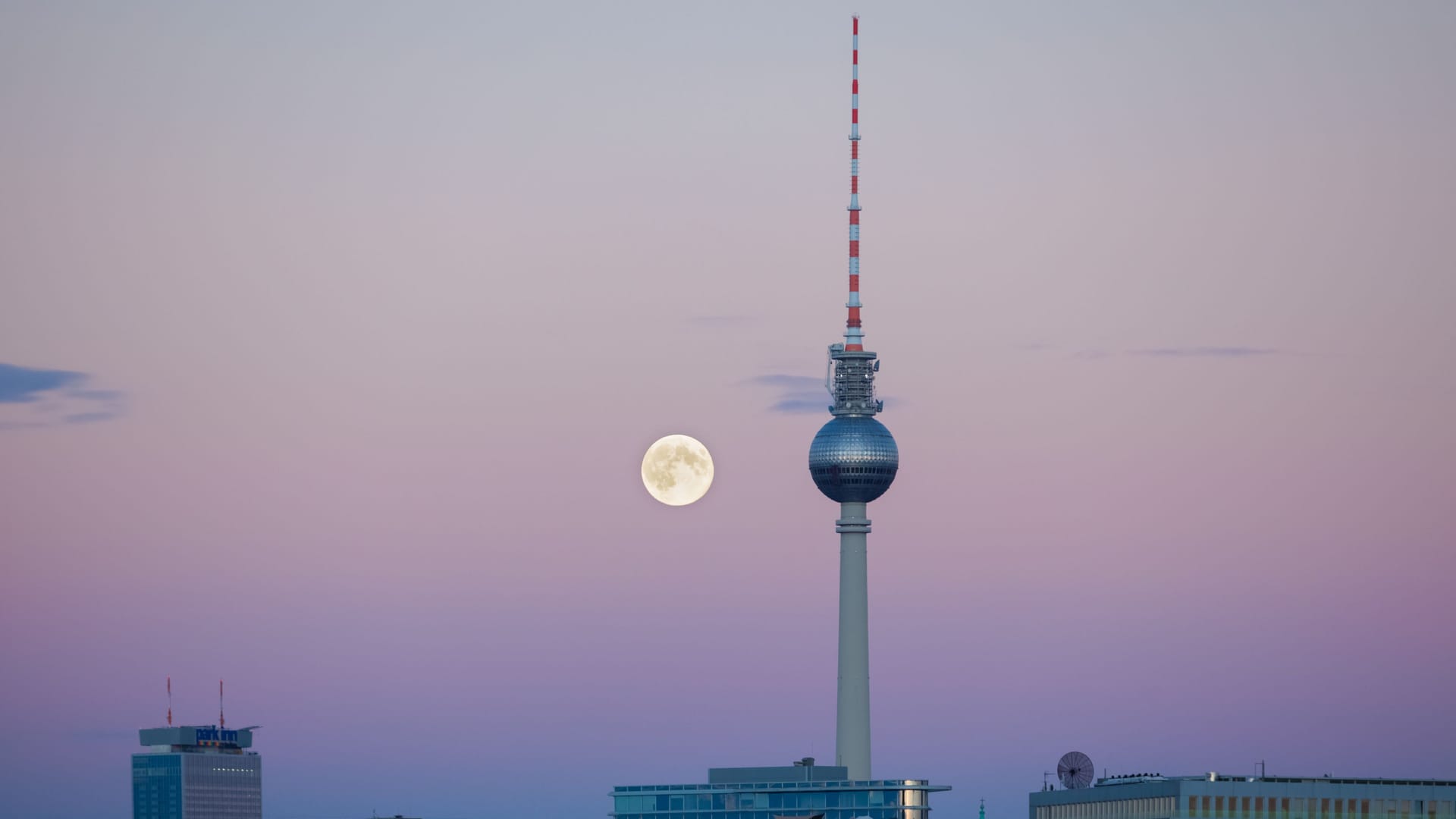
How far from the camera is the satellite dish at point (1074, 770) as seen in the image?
7825 inches

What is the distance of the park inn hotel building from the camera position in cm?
16725

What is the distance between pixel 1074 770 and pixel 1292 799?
104 ft

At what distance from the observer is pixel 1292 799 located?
16938 centimetres

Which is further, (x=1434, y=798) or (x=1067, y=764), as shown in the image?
(x=1067, y=764)

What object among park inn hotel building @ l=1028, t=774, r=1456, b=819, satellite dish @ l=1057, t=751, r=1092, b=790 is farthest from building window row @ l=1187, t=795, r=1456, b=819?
satellite dish @ l=1057, t=751, r=1092, b=790

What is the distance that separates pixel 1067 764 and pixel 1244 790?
29.1 meters

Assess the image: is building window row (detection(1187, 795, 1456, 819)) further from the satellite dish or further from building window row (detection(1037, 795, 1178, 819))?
the satellite dish

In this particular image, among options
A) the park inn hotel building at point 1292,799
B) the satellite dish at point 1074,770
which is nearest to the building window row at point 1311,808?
the park inn hotel building at point 1292,799

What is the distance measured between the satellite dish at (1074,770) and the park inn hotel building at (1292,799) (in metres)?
21.4

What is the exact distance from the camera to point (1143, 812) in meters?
176

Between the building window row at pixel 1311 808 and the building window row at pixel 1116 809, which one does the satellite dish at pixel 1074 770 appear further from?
the building window row at pixel 1311 808

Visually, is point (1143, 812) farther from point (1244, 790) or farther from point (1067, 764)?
point (1067, 764)

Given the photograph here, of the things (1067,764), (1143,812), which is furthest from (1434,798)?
(1067,764)

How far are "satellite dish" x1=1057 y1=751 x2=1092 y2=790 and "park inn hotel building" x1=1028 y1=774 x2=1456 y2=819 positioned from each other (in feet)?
70.2
